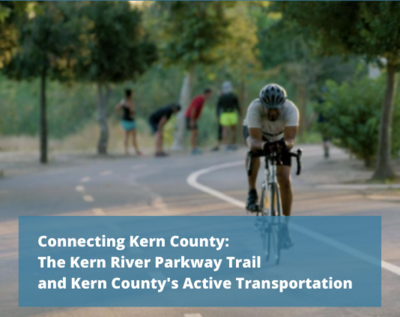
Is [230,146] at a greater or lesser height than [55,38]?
lesser

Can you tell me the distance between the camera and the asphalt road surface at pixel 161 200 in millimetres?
8852

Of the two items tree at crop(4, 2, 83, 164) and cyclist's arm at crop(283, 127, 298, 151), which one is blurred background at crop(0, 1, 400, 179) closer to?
tree at crop(4, 2, 83, 164)

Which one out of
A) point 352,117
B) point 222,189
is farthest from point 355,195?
point 352,117

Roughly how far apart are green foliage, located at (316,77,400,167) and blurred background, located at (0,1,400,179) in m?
0.03

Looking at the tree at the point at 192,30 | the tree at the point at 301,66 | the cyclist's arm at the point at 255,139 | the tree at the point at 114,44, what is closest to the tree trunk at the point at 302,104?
the tree at the point at 301,66

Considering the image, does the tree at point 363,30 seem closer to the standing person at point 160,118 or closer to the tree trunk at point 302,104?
the standing person at point 160,118

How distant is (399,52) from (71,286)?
11.5 metres

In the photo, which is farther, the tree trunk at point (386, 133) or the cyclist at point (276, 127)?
the tree trunk at point (386, 133)

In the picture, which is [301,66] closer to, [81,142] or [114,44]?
[81,142]

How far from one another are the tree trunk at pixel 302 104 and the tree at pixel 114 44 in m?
14.3

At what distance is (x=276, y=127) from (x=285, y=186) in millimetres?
608

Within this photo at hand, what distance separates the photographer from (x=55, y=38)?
30.1 m

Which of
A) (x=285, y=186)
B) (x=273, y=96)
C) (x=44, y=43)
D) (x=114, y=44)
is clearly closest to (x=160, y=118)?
(x=114, y=44)

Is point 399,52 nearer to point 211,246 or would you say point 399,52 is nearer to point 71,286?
point 211,246
